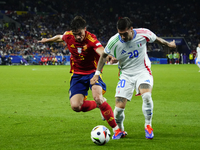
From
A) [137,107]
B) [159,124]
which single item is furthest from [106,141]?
[137,107]

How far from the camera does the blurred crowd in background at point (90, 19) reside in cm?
4338

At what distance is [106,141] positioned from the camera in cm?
470

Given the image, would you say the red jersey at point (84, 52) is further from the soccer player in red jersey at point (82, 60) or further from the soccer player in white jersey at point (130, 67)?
the soccer player in white jersey at point (130, 67)

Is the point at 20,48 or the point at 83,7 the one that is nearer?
the point at 20,48

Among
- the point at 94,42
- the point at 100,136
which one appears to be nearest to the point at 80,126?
the point at 100,136

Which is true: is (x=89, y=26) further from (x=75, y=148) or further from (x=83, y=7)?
(x=75, y=148)

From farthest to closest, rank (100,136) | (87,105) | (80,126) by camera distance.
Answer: (87,105) → (80,126) → (100,136)

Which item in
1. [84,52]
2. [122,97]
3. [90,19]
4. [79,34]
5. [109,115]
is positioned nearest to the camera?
[109,115]

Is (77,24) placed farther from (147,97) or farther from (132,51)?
(147,97)

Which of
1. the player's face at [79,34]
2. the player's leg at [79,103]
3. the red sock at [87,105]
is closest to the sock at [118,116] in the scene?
the player's leg at [79,103]

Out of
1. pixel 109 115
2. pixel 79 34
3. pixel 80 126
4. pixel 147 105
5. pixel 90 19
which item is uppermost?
pixel 90 19

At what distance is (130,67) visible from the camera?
5.39 meters

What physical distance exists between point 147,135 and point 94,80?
4.23 ft

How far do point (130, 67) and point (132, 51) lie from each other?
0.99ft
